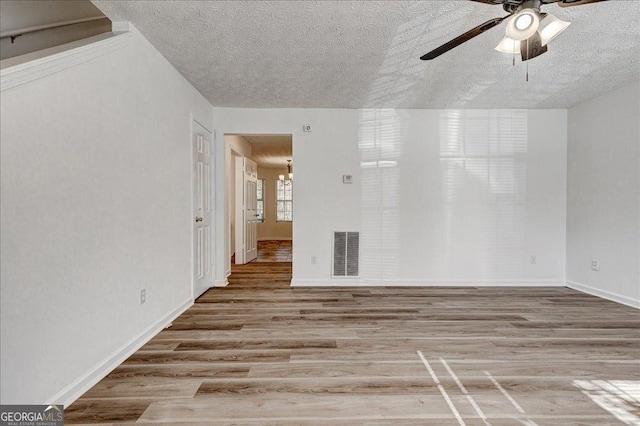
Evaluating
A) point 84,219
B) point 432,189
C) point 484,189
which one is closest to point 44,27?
point 84,219

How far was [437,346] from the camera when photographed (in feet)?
8.00

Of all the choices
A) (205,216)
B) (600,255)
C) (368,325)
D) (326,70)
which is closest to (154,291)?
(205,216)

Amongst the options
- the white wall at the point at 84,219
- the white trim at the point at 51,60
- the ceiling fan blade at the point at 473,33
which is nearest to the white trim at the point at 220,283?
the white wall at the point at 84,219

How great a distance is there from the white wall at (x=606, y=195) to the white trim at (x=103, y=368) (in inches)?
192

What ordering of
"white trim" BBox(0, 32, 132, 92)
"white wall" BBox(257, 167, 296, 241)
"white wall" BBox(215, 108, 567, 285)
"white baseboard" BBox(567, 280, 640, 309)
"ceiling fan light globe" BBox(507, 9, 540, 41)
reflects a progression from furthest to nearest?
"white wall" BBox(257, 167, 296, 241) → "white wall" BBox(215, 108, 567, 285) → "white baseboard" BBox(567, 280, 640, 309) → "ceiling fan light globe" BBox(507, 9, 540, 41) → "white trim" BBox(0, 32, 132, 92)

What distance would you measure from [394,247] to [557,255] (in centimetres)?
227

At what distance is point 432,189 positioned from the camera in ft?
14.0

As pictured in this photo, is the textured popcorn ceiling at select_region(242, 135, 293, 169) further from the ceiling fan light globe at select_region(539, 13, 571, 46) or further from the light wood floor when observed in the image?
the ceiling fan light globe at select_region(539, 13, 571, 46)

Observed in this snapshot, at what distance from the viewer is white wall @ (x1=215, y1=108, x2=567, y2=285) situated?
167 inches

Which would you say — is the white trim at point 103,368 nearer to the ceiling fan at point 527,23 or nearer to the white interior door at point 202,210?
the white interior door at point 202,210

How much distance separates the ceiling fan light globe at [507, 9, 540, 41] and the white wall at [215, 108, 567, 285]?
2.55 metres

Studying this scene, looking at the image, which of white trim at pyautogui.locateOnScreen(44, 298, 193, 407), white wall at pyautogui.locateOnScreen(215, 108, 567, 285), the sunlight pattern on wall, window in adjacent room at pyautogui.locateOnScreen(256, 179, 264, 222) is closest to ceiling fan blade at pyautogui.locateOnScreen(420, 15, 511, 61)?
white wall at pyautogui.locateOnScreen(215, 108, 567, 285)

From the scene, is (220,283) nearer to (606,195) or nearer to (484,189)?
(484,189)

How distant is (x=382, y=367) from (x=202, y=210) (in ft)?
8.97
